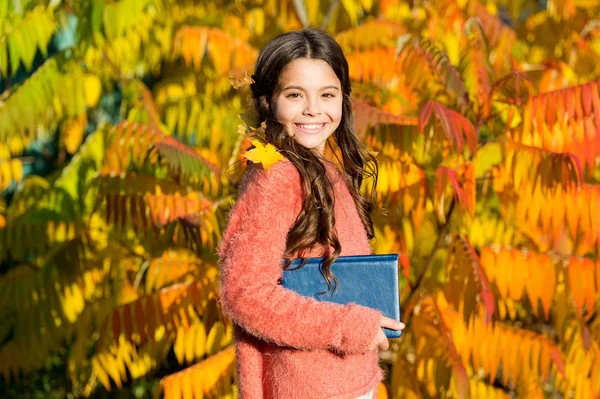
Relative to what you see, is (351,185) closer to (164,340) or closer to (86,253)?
(164,340)

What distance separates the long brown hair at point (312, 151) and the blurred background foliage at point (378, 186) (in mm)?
531

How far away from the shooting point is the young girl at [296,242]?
1690 mm

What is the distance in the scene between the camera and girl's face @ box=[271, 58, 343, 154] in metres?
1.88

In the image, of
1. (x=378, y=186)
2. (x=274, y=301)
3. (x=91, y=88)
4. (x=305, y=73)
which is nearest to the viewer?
(x=274, y=301)

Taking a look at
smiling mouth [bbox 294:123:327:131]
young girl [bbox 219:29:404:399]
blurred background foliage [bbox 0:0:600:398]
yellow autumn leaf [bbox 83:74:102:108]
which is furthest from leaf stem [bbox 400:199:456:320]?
yellow autumn leaf [bbox 83:74:102:108]

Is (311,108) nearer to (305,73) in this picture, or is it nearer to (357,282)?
(305,73)

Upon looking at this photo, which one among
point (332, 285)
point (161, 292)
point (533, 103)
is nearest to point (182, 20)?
point (161, 292)

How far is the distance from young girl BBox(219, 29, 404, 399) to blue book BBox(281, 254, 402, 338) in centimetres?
2

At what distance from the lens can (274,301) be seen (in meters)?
1.68

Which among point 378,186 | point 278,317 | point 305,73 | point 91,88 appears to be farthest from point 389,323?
point 91,88

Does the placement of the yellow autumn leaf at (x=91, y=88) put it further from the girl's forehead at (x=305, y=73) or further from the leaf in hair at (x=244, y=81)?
the girl's forehead at (x=305, y=73)

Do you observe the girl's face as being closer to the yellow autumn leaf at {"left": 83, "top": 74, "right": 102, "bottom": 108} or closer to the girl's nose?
the girl's nose

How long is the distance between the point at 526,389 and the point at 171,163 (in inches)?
66.5

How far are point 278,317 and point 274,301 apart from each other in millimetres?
34
